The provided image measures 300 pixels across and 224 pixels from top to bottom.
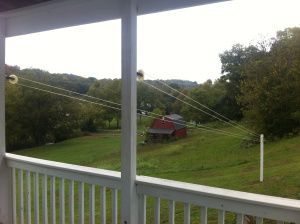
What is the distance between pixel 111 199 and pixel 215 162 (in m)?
0.90

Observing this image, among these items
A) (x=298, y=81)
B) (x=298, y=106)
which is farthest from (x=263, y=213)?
(x=298, y=81)

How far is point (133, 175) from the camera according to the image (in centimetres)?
219

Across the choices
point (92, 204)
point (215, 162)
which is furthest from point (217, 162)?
point (92, 204)

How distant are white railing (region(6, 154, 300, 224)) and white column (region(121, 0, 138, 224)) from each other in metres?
0.07

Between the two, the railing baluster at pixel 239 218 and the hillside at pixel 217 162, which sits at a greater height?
the hillside at pixel 217 162

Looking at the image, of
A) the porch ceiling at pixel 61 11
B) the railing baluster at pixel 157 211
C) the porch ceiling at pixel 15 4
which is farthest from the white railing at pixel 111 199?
the porch ceiling at pixel 15 4

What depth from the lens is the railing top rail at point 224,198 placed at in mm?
1653

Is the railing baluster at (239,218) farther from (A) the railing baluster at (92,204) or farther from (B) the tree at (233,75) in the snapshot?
Answer: (A) the railing baluster at (92,204)

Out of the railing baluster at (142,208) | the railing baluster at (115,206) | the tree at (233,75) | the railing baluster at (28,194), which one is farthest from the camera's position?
the railing baluster at (28,194)

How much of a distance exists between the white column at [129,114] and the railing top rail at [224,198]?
0.28 ft

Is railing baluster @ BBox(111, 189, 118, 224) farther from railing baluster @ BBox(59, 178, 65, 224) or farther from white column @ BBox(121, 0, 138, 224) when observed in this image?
railing baluster @ BBox(59, 178, 65, 224)

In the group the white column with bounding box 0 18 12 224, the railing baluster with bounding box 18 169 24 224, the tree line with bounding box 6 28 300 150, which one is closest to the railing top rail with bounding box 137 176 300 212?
the tree line with bounding box 6 28 300 150

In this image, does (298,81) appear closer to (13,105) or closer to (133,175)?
(133,175)

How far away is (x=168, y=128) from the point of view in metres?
2.22
